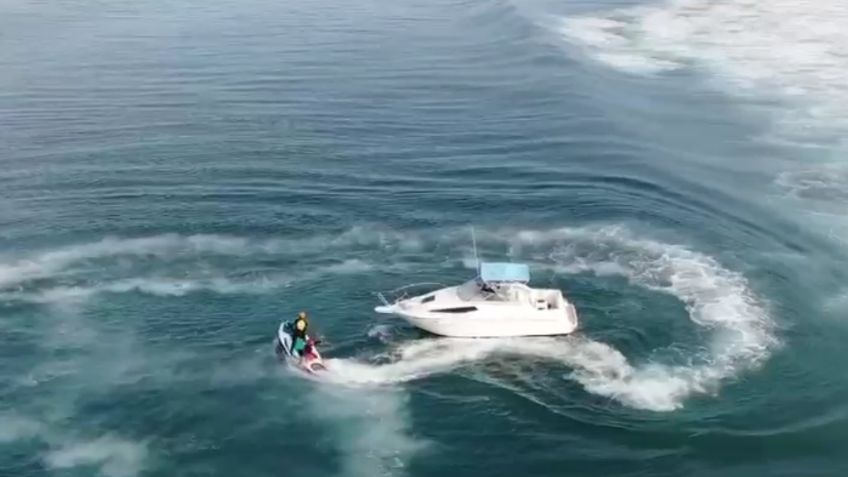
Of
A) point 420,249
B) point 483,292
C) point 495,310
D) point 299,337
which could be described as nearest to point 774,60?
point 420,249

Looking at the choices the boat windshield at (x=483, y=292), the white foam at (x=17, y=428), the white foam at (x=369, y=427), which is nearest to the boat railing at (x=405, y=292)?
the boat windshield at (x=483, y=292)

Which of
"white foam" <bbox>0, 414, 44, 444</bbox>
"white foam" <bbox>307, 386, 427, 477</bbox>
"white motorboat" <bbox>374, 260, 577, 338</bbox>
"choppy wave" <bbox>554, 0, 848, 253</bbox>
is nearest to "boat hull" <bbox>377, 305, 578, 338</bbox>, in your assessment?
"white motorboat" <bbox>374, 260, 577, 338</bbox>

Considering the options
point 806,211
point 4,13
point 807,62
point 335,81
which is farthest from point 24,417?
point 4,13

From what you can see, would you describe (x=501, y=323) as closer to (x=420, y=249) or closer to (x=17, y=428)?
(x=420, y=249)

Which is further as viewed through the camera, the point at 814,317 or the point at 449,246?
the point at 449,246

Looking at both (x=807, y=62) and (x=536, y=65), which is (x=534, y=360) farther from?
(x=807, y=62)

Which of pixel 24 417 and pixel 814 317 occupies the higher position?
pixel 24 417

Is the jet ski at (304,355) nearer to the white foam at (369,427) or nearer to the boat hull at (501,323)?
the white foam at (369,427)
